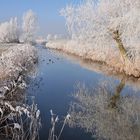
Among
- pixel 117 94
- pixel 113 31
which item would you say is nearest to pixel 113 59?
pixel 113 31

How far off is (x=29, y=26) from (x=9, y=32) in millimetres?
6247

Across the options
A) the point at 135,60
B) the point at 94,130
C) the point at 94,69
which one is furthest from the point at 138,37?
the point at 94,130

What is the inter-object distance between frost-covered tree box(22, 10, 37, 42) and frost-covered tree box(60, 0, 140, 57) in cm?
6621

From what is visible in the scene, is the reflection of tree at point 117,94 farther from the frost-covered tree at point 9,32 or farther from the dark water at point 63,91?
the frost-covered tree at point 9,32

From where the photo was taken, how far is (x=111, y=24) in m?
27.1

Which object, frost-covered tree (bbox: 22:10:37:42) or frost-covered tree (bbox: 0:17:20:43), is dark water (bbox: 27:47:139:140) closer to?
frost-covered tree (bbox: 0:17:20:43)

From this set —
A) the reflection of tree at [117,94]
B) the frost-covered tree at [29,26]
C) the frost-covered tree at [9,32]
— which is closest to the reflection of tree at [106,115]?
the reflection of tree at [117,94]

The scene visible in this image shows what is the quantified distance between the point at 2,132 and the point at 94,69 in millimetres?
18873

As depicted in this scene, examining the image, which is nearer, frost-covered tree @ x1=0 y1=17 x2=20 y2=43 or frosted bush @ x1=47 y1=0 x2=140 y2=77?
frosted bush @ x1=47 y1=0 x2=140 y2=77

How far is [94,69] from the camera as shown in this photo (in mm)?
28141

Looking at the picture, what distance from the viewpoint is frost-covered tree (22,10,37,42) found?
99000 millimetres

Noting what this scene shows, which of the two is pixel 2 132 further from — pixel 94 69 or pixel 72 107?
pixel 94 69

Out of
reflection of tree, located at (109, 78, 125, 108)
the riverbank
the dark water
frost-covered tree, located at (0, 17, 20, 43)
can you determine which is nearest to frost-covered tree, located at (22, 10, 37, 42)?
frost-covered tree, located at (0, 17, 20, 43)

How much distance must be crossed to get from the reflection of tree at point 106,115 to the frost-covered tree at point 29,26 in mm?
82560
